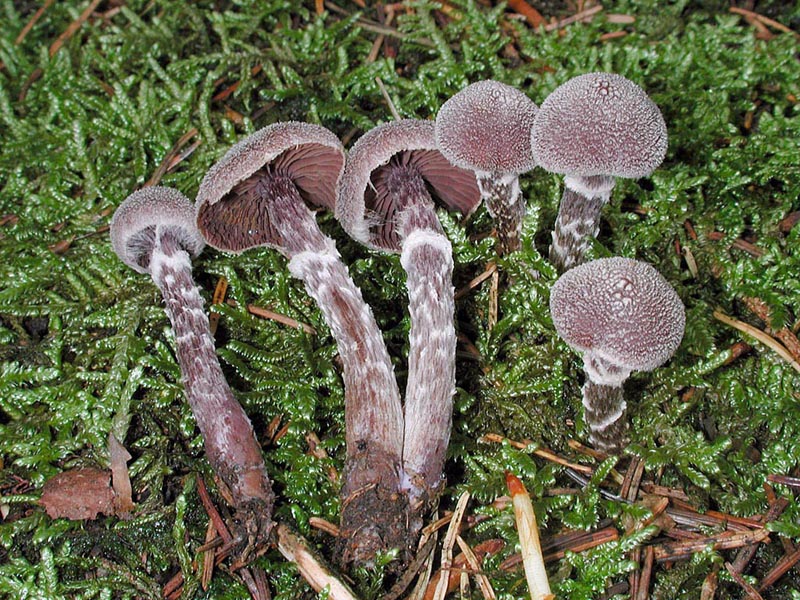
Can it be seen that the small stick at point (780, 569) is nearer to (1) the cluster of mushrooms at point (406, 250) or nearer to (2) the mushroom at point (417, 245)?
(1) the cluster of mushrooms at point (406, 250)

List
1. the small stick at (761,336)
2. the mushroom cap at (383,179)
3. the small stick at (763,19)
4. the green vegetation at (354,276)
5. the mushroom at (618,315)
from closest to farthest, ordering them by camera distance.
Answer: the mushroom at (618,315)
the green vegetation at (354,276)
the mushroom cap at (383,179)
the small stick at (761,336)
the small stick at (763,19)

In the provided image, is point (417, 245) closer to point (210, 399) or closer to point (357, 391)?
point (357, 391)

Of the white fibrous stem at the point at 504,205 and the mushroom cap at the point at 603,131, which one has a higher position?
the mushroom cap at the point at 603,131

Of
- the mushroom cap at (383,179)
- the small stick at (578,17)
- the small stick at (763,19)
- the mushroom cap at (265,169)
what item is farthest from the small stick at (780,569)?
the small stick at (578,17)

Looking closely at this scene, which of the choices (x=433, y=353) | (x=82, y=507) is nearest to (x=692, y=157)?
(x=433, y=353)

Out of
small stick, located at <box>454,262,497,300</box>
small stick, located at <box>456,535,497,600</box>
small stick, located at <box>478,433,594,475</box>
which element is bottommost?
small stick, located at <box>456,535,497,600</box>

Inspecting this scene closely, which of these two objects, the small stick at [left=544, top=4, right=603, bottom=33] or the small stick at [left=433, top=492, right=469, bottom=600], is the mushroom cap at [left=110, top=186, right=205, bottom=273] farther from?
the small stick at [left=544, top=4, right=603, bottom=33]

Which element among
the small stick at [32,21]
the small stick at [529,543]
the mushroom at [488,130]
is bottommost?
the small stick at [529,543]

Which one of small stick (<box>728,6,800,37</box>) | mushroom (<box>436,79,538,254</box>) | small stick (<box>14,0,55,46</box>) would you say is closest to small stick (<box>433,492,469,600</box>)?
mushroom (<box>436,79,538,254</box>)

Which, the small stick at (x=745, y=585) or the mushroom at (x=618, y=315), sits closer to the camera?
the mushroom at (x=618, y=315)
